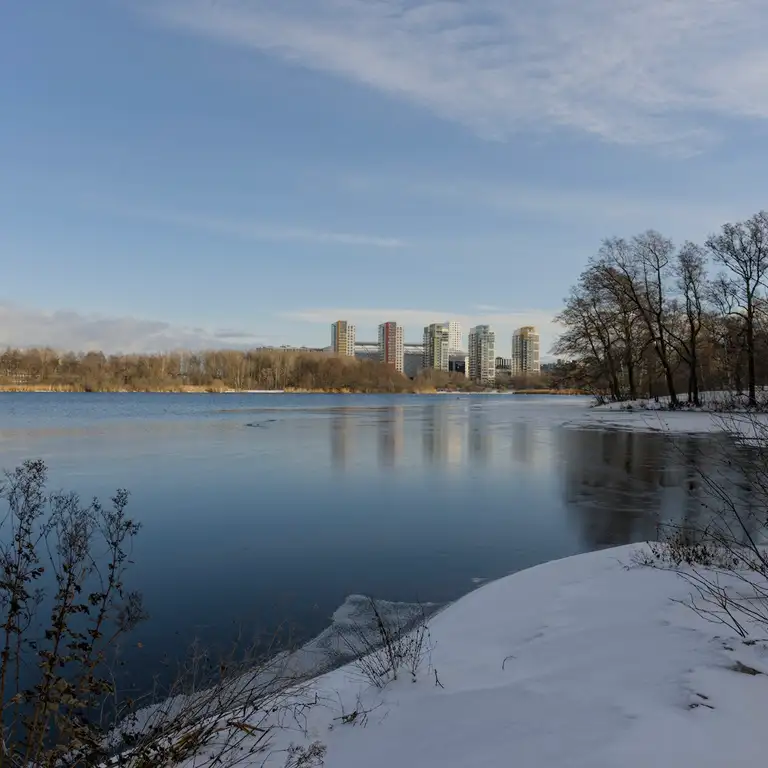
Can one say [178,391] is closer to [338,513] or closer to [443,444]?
[443,444]

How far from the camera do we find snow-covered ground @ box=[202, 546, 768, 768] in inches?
107

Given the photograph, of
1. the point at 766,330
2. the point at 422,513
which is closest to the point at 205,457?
the point at 422,513

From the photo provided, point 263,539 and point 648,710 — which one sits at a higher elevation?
point 648,710

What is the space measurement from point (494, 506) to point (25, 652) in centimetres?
769

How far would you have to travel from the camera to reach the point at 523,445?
69.7 feet

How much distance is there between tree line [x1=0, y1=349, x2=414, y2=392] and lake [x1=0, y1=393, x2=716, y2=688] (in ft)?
338

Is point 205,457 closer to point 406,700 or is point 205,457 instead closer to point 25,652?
point 25,652

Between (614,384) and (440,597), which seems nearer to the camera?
(440,597)

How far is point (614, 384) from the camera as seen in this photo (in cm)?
4525

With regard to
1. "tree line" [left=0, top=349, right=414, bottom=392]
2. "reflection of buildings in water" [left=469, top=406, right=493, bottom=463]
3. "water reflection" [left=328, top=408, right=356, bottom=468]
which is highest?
"tree line" [left=0, top=349, right=414, bottom=392]

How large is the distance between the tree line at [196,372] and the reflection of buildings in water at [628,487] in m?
111

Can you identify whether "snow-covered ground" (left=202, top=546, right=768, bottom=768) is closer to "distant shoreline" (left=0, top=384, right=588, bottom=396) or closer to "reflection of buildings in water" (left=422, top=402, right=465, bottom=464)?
"reflection of buildings in water" (left=422, top=402, right=465, bottom=464)

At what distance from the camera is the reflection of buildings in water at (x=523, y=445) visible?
687 inches

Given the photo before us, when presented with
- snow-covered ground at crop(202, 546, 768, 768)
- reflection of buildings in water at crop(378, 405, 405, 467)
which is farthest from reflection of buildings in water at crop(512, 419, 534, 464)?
snow-covered ground at crop(202, 546, 768, 768)
